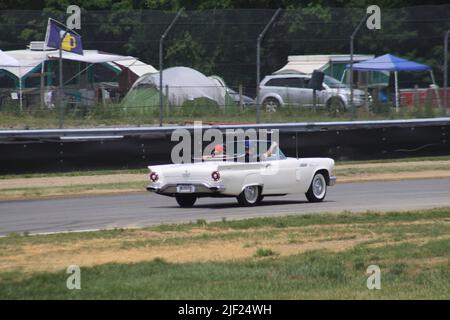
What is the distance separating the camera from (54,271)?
1133 cm

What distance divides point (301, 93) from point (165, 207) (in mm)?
18023

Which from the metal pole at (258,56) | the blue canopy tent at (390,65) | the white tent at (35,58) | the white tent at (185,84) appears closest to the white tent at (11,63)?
the white tent at (35,58)

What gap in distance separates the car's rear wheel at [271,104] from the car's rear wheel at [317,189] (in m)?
11.7

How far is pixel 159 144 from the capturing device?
952 inches

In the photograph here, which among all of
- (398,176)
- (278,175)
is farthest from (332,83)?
(278,175)

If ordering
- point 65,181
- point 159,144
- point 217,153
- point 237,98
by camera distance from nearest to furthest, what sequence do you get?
point 217,153
point 65,181
point 159,144
point 237,98

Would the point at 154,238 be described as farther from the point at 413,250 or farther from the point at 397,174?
the point at 397,174

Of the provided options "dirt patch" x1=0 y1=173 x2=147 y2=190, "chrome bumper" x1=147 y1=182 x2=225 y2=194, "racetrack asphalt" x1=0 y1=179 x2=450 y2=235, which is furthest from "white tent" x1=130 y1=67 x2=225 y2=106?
"chrome bumper" x1=147 y1=182 x2=225 y2=194

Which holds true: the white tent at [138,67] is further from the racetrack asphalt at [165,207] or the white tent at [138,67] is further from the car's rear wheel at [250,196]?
the car's rear wheel at [250,196]

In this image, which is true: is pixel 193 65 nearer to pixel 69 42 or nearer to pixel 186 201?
pixel 69 42

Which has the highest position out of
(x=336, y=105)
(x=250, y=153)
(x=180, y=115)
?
(x=336, y=105)

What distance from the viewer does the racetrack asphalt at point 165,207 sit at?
16.2m

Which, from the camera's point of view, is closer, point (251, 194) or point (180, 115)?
point (251, 194)

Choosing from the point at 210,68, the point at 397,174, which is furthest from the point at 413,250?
the point at 210,68
